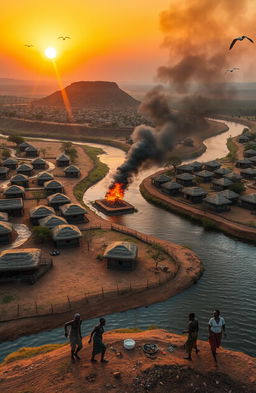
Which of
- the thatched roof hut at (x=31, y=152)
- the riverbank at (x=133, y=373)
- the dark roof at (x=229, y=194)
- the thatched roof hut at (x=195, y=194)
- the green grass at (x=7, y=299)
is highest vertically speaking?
the thatched roof hut at (x=31, y=152)

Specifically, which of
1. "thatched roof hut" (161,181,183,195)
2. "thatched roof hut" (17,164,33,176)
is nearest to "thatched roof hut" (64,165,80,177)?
"thatched roof hut" (17,164,33,176)

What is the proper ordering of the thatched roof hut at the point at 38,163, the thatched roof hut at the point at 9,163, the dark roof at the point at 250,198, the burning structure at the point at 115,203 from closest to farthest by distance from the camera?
1. the dark roof at the point at 250,198
2. the burning structure at the point at 115,203
3. the thatched roof hut at the point at 9,163
4. the thatched roof hut at the point at 38,163

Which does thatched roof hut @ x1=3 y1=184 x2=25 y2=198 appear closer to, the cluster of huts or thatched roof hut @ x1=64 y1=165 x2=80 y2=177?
thatched roof hut @ x1=64 y1=165 x2=80 y2=177

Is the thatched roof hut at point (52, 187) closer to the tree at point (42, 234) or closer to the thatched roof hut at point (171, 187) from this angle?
the tree at point (42, 234)

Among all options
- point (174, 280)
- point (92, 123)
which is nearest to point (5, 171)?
point (174, 280)

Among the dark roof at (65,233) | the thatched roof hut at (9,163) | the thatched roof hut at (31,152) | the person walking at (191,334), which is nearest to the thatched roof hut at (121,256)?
the dark roof at (65,233)

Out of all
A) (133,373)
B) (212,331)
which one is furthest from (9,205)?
(212,331)

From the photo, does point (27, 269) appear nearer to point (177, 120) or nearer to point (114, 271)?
point (114, 271)
